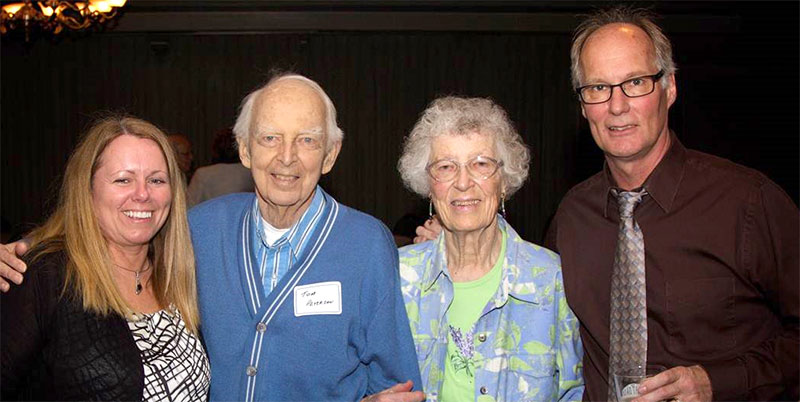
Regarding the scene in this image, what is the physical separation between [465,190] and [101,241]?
3.74 feet

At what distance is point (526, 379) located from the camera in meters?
2.46

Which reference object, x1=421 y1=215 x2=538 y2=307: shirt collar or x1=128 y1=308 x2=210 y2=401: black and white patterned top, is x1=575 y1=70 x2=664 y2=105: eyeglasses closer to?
x1=421 y1=215 x2=538 y2=307: shirt collar

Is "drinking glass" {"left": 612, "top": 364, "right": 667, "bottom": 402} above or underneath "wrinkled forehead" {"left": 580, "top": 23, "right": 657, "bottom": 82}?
underneath

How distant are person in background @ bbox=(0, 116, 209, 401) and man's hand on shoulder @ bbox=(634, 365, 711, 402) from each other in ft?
4.25

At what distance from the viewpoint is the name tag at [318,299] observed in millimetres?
2430

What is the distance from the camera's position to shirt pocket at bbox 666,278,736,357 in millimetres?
2324

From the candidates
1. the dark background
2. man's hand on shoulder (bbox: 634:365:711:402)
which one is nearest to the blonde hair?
man's hand on shoulder (bbox: 634:365:711:402)

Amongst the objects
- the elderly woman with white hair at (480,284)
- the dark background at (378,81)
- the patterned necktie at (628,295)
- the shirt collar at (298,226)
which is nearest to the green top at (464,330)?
the elderly woman with white hair at (480,284)

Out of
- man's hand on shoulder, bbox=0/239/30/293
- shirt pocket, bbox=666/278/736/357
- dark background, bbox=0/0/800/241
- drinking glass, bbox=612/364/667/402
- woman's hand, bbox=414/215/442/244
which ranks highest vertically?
dark background, bbox=0/0/800/241

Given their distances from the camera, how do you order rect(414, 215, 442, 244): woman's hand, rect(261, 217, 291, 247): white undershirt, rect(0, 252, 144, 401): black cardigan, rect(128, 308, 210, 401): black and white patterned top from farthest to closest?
rect(414, 215, 442, 244): woman's hand → rect(261, 217, 291, 247): white undershirt → rect(128, 308, 210, 401): black and white patterned top → rect(0, 252, 144, 401): black cardigan

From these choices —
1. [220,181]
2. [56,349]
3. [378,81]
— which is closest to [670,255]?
[56,349]

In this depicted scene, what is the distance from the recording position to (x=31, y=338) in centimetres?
204

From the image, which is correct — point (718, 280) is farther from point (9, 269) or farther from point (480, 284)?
point (9, 269)

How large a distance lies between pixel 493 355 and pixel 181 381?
0.96 metres
